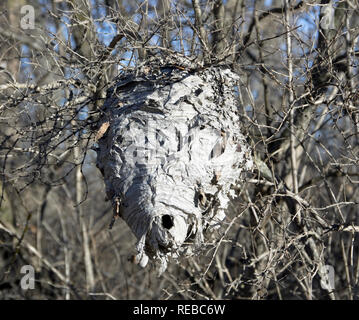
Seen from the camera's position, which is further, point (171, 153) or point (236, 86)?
point (236, 86)

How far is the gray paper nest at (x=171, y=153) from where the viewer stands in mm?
3789

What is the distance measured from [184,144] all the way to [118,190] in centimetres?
58

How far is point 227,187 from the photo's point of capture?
425 centimetres

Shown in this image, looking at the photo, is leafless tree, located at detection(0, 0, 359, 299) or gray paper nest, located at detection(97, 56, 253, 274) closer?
gray paper nest, located at detection(97, 56, 253, 274)

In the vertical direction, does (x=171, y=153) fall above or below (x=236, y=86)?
below

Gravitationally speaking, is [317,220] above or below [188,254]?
above

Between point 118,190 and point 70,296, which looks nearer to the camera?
point 118,190

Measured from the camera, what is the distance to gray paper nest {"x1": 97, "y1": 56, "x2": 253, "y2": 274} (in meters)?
3.79

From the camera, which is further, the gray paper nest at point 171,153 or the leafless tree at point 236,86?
the leafless tree at point 236,86

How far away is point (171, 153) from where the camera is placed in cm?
402

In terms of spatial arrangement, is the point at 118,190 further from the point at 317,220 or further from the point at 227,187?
the point at 317,220
